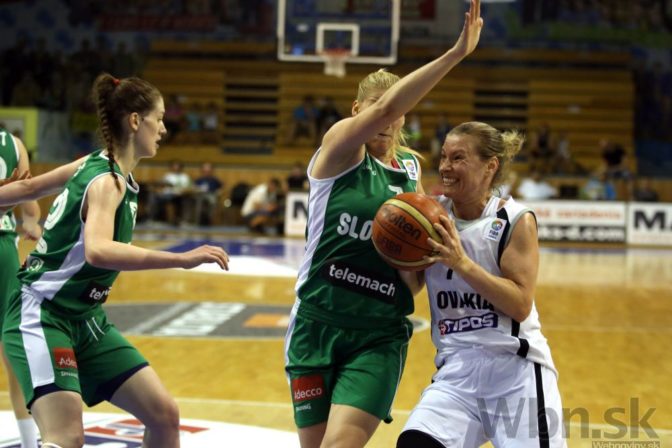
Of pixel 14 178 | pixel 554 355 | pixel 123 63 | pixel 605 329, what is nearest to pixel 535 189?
pixel 605 329

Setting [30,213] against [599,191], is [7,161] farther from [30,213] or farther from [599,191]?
[599,191]

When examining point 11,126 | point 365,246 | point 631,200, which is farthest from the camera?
point 11,126


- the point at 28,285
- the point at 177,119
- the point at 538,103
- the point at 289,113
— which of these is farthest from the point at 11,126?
the point at 28,285

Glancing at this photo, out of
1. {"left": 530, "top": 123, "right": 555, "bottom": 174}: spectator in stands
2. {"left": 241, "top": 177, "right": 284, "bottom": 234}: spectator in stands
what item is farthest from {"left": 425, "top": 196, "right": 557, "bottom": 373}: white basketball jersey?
{"left": 530, "top": 123, "right": 555, "bottom": 174}: spectator in stands

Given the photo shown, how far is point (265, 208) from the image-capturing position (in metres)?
19.9

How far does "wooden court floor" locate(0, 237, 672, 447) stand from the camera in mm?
6000

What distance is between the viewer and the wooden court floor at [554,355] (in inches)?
236

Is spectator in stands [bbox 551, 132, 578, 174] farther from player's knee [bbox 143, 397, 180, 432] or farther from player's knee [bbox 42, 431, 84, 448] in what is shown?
player's knee [bbox 42, 431, 84, 448]

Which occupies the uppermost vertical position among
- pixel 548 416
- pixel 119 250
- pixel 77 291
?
pixel 119 250

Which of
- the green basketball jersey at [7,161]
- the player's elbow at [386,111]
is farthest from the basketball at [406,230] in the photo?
the green basketball jersey at [7,161]

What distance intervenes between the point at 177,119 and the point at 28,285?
20.0 meters

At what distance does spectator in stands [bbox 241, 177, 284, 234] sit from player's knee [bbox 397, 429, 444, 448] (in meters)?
16.4

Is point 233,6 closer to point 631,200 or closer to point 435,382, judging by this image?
point 631,200

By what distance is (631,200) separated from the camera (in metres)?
20.0
